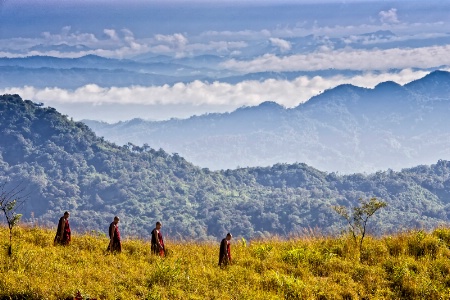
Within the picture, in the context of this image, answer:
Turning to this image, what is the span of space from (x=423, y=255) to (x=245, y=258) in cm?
667

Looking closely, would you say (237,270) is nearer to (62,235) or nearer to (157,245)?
(157,245)

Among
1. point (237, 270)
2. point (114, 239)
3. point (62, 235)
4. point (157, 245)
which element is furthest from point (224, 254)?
point (62, 235)

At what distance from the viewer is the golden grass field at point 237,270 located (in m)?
16.8

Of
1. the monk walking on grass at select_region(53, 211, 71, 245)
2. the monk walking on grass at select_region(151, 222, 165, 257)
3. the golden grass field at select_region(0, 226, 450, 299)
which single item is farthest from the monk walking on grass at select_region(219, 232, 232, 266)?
the monk walking on grass at select_region(53, 211, 71, 245)

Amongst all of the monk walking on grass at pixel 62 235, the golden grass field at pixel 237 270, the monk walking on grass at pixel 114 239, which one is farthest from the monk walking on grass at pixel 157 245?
the monk walking on grass at pixel 62 235

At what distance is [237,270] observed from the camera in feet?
62.7

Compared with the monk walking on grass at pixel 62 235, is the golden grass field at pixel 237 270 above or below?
below

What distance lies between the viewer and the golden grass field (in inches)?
660

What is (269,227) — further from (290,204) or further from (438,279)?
(438,279)

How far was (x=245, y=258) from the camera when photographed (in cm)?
2058

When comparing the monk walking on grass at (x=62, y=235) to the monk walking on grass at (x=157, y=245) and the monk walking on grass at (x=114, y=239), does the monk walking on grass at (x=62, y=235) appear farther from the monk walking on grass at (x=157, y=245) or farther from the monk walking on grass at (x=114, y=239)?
the monk walking on grass at (x=157, y=245)

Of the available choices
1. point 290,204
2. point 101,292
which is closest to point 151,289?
point 101,292

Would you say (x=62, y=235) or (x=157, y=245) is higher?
(x=62, y=235)

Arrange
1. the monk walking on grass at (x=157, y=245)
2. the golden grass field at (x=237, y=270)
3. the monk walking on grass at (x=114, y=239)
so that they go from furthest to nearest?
the monk walking on grass at (x=157, y=245), the monk walking on grass at (x=114, y=239), the golden grass field at (x=237, y=270)
